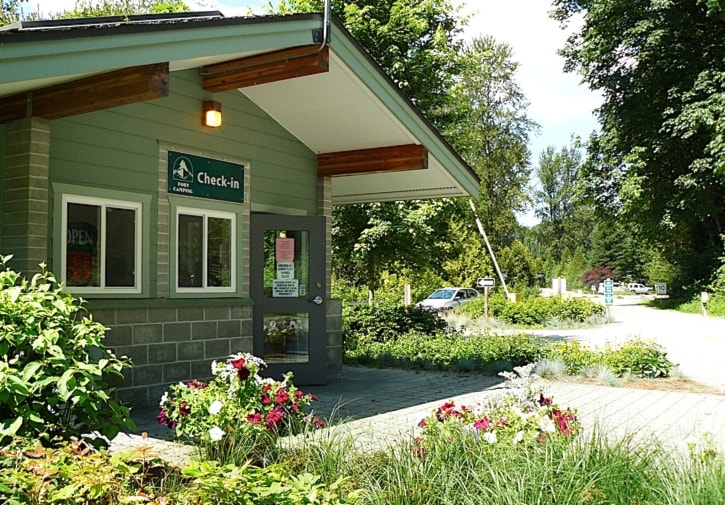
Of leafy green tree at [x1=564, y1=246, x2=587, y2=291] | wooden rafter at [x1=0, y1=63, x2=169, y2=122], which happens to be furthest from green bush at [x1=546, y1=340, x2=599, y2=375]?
leafy green tree at [x1=564, y1=246, x2=587, y2=291]

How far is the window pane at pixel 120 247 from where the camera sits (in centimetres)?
765

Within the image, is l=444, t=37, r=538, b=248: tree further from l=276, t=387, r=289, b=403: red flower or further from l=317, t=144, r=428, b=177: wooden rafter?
l=276, t=387, r=289, b=403: red flower

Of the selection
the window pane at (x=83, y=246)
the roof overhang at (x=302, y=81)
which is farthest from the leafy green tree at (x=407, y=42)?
the window pane at (x=83, y=246)

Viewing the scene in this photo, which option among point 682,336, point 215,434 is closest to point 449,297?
point 682,336

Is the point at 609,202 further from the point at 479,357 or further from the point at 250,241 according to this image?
the point at 250,241

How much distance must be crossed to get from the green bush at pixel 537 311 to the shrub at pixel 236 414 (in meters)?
18.7

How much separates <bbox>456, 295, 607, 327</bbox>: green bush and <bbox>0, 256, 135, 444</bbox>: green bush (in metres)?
20.4

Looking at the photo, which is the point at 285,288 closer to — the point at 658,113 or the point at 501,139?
the point at 658,113

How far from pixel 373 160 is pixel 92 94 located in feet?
14.4

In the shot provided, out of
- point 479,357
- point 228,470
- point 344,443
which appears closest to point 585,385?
point 479,357

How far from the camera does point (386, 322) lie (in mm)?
15023

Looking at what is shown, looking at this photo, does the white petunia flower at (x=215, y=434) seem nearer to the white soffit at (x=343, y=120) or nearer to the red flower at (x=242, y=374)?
the red flower at (x=242, y=374)

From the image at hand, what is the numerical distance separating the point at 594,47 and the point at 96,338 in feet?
105

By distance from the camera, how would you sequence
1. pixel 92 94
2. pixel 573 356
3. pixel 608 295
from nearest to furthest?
pixel 92 94
pixel 573 356
pixel 608 295
